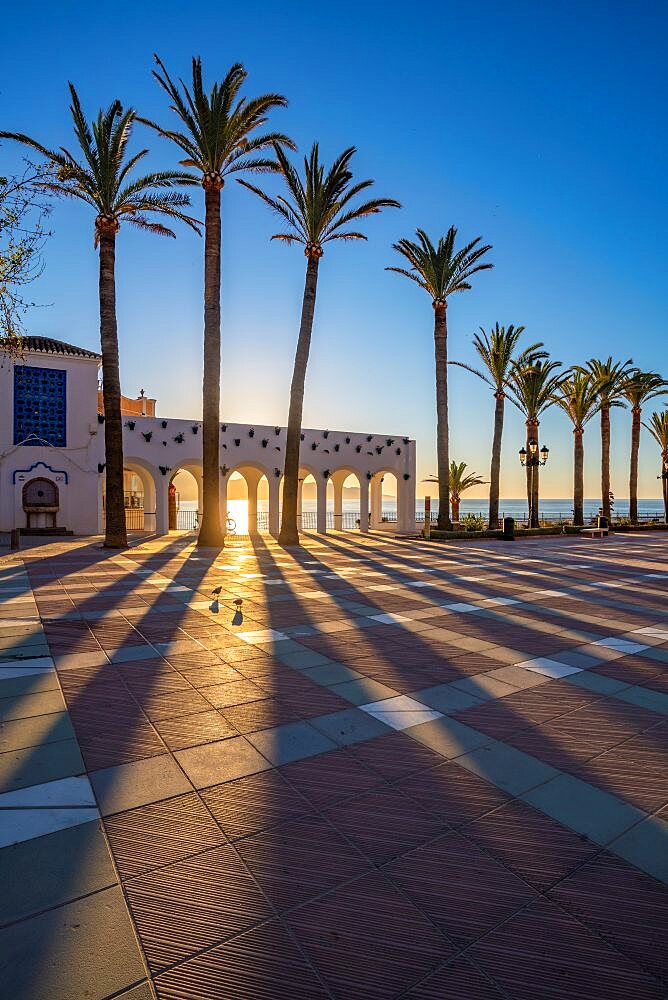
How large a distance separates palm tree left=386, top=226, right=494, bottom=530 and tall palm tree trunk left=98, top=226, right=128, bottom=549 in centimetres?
1253

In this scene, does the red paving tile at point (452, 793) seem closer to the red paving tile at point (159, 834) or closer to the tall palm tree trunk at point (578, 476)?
the red paving tile at point (159, 834)

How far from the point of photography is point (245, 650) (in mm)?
6113

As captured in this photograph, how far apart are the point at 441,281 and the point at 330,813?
2382 centimetres

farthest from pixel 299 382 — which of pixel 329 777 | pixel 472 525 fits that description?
pixel 329 777

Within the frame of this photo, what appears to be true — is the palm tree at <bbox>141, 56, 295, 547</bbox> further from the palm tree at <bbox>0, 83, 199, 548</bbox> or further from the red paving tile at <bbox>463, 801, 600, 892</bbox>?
the red paving tile at <bbox>463, 801, 600, 892</bbox>

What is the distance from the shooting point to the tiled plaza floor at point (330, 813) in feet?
6.67

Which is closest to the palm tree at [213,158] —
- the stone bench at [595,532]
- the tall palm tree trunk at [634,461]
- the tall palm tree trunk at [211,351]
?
the tall palm tree trunk at [211,351]

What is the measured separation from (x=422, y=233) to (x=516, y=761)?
79.6ft

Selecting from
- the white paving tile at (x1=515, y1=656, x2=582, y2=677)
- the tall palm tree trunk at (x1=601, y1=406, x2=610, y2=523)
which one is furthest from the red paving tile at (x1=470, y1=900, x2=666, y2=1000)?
the tall palm tree trunk at (x1=601, y1=406, x2=610, y2=523)

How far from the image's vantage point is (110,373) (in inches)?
663

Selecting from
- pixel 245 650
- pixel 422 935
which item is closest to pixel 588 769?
pixel 422 935

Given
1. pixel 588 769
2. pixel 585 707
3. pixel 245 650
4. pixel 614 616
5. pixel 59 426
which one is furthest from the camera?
pixel 59 426

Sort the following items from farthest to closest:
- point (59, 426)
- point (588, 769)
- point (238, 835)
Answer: point (59, 426), point (588, 769), point (238, 835)

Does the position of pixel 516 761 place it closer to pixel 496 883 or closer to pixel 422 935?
pixel 496 883
